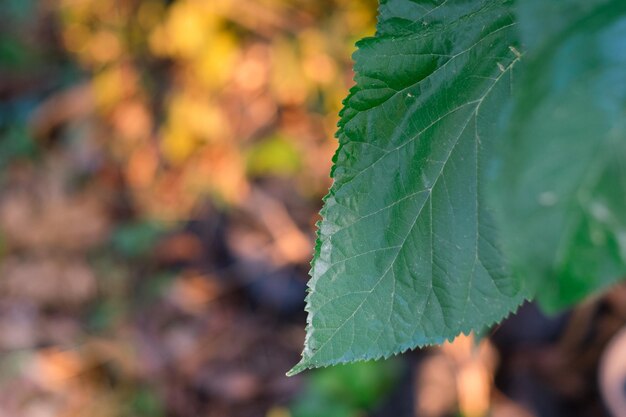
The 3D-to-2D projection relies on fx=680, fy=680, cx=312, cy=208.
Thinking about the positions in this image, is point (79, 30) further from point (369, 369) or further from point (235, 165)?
point (369, 369)

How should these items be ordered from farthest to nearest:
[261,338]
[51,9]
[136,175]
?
[51,9]
[136,175]
[261,338]

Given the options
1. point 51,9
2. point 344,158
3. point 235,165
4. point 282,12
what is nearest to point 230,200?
point 235,165

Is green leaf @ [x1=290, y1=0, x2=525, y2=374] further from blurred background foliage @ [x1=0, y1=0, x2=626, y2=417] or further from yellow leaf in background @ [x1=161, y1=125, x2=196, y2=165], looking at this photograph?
yellow leaf in background @ [x1=161, y1=125, x2=196, y2=165]

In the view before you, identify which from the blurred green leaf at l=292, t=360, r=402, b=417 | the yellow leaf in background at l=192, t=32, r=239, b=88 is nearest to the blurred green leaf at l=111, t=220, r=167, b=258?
the yellow leaf in background at l=192, t=32, r=239, b=88

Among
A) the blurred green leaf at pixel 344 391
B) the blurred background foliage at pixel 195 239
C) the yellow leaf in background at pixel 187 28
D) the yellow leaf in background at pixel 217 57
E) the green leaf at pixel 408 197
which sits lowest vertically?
the green leaf at pixel 408 197

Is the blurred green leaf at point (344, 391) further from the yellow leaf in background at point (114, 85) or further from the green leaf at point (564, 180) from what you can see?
the green leaf at point (564, 180)

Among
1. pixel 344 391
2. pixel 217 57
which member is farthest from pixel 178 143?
pixel 344 391

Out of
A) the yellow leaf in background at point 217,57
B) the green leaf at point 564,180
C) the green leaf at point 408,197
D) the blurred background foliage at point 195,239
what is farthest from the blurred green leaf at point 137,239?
the green leaf at point 564,180
